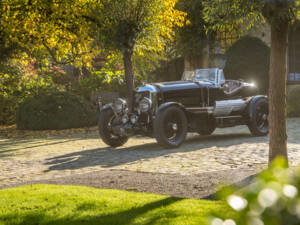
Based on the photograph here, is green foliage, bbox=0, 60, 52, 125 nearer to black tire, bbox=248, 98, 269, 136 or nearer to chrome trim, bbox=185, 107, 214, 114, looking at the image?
chrome trim, bbox=185, 107, 214, 114

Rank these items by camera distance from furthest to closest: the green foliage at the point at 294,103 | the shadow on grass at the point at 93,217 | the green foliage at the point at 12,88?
the green foliage at the point at 12,88 < the green foliage at the point at 294,103 < the shadow on grass at the point at 93,217

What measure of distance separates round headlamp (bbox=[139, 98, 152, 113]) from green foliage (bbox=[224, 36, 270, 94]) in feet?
35.0

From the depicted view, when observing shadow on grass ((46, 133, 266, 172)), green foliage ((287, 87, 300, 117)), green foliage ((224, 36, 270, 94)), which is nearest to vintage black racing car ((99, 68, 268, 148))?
shadow on grass ((46, 133, 266, 172))

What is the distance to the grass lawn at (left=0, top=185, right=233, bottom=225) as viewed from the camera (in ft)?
12.0

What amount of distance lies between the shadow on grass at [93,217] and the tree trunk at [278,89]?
193 centimetres

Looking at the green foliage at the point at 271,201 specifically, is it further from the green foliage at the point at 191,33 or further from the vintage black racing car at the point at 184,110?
the green foliage at the point at 191,33

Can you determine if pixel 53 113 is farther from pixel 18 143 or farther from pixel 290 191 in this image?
pixel 290 191

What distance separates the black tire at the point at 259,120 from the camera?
10.1 m

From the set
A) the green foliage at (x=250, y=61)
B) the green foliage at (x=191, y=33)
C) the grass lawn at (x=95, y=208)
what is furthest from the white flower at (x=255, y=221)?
the green foliage at (x=191, y=33)

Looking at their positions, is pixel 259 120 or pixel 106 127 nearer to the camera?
pixel 106 127

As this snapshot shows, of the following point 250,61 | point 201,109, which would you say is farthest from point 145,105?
point 250,61

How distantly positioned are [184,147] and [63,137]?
483cm

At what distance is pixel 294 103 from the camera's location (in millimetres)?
15398

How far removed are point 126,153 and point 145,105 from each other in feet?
3.99
